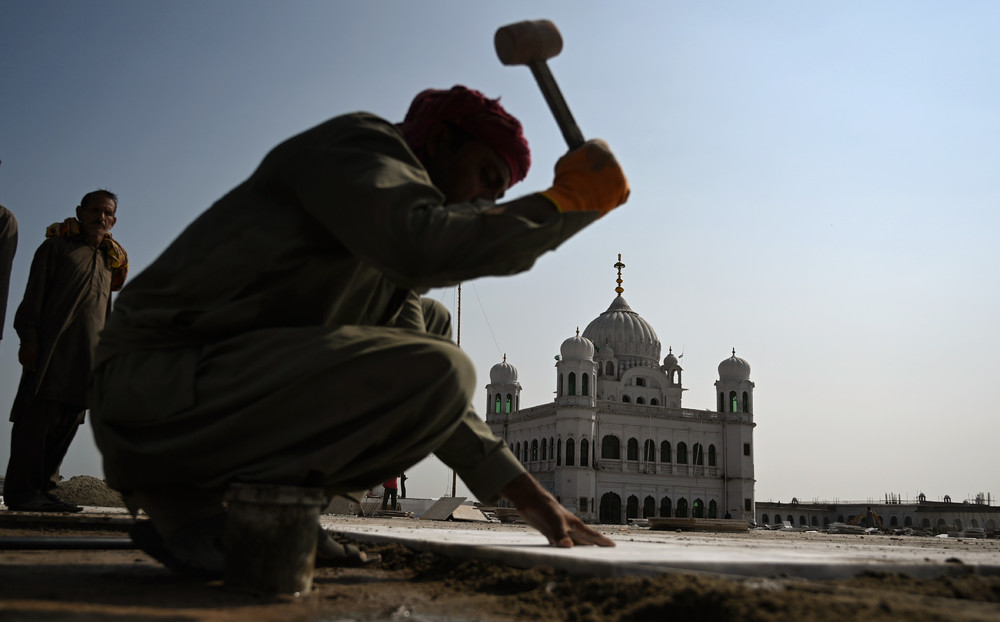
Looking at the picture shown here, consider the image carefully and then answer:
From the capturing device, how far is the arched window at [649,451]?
4675 centimetres

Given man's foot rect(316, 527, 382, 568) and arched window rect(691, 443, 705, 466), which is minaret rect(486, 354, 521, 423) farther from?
man's foot rect(316, 527, 382, 568)

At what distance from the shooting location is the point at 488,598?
5.55 feet

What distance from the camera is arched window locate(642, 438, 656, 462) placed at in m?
46.8

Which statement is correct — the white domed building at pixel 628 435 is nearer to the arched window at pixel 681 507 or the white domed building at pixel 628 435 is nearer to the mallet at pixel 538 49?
the arched window at pixel 681 507

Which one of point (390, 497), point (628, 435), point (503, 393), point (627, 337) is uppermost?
point (627, 337)

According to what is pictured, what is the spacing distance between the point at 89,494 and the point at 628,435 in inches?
1626

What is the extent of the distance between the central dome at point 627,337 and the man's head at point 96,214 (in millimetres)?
48054

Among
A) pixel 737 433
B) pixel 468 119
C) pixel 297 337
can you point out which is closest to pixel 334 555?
pixel 297 337

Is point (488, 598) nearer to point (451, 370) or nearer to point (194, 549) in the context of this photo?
point (451, 370)

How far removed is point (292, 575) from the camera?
1.53 meters

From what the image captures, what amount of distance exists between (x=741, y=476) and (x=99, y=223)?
46.9 meters

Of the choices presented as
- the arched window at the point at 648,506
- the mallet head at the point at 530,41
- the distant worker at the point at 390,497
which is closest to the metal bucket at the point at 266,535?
the mallet head at the point at 530,41

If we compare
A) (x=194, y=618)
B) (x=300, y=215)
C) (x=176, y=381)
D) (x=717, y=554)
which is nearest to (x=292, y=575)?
(x=194, y=618)

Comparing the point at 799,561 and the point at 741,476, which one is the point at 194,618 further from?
the point at 741,476
